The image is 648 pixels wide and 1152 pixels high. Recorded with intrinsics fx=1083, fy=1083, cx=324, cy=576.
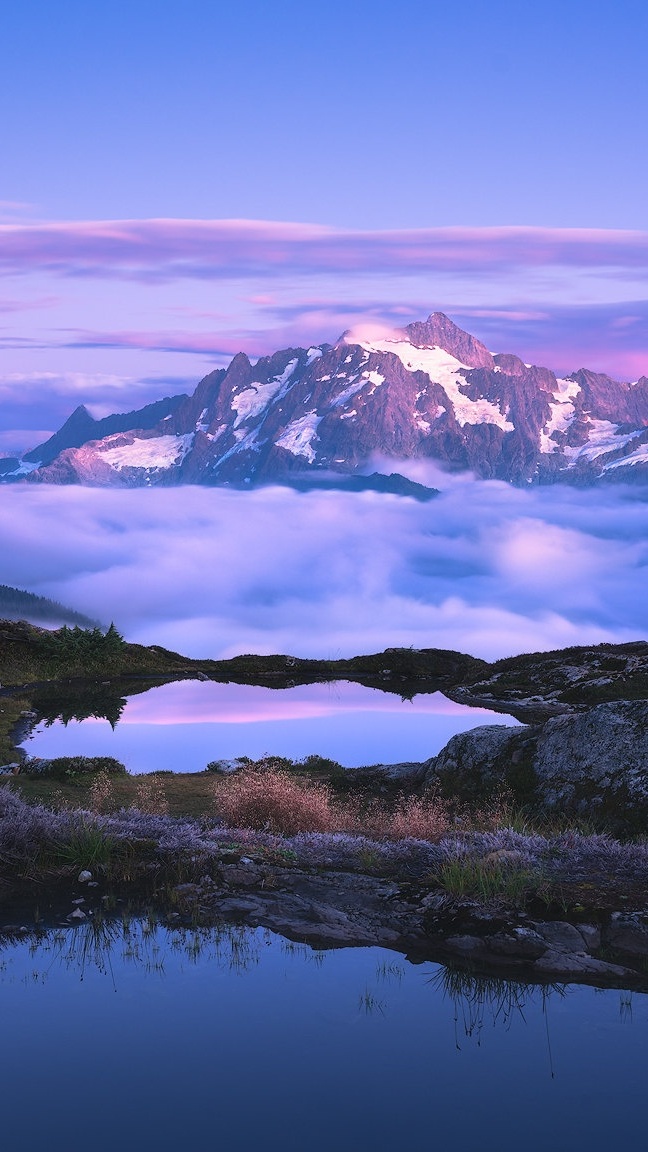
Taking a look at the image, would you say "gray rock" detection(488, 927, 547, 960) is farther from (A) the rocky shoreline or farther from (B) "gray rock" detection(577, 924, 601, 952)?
(B) "gray rock" detection(577, 924, 601, 952)

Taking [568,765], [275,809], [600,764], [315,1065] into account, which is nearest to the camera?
[315,1065]

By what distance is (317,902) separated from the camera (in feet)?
51.8

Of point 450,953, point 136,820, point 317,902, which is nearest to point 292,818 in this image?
point 136,820

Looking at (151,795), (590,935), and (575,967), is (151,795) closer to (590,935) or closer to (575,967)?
(590,935)

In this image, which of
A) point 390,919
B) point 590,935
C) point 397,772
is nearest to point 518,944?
point 590,935

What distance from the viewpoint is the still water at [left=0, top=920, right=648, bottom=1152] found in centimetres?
934

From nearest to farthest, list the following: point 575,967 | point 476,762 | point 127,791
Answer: point 575,967, point 476,762, point 127,791

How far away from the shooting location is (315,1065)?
1055 cm

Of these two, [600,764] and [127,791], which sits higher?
[600,764]

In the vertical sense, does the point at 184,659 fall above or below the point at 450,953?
above

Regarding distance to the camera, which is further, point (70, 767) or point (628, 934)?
point (70, 767)

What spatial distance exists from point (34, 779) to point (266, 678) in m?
39.3

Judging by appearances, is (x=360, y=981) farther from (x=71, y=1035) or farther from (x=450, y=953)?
(x=71, y=1035)

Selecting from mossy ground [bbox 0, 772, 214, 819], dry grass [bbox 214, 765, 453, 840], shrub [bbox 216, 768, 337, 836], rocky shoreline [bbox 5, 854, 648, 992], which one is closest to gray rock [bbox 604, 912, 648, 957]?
rocky shoreline [bbox 5, 854, 648, 992]
